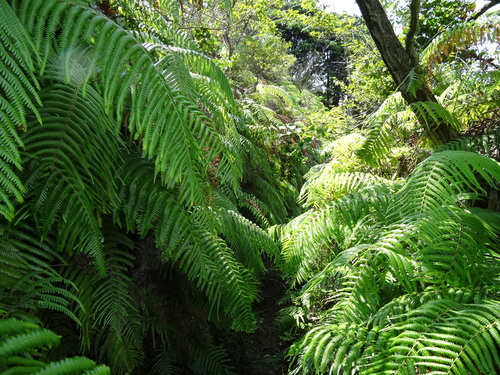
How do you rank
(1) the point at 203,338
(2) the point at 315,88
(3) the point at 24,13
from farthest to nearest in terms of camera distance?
(2) the point at 315,88, (1) the point at 203,338, (3) the point at 24,13

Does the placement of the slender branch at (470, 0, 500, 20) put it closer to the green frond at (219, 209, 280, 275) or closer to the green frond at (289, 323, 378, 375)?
the green frond at (219, 209, 280, 275)

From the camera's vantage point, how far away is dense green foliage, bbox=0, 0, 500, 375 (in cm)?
91

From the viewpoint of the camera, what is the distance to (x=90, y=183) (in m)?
1.16

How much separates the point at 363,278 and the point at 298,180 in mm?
3458

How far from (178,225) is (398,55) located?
191 centimetres

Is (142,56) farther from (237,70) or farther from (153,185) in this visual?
(237,70)

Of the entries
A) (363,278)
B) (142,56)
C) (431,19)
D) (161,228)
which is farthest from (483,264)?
(431,19)

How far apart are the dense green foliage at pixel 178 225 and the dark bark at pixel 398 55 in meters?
0.08

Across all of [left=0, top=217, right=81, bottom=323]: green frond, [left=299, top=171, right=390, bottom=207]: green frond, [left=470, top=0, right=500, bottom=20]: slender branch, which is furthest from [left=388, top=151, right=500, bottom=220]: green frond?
[left=470, top=0, right=500, bottom=20]: slender branch

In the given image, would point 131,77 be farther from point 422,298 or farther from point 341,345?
point 422,298

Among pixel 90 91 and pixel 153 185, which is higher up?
pixel 90 91

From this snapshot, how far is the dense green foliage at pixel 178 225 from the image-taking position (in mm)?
913

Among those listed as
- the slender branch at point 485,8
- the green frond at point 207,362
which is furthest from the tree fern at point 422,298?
the slender branch at point 485,8

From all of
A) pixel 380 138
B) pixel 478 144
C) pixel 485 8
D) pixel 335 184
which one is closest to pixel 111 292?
pixel 335 184
